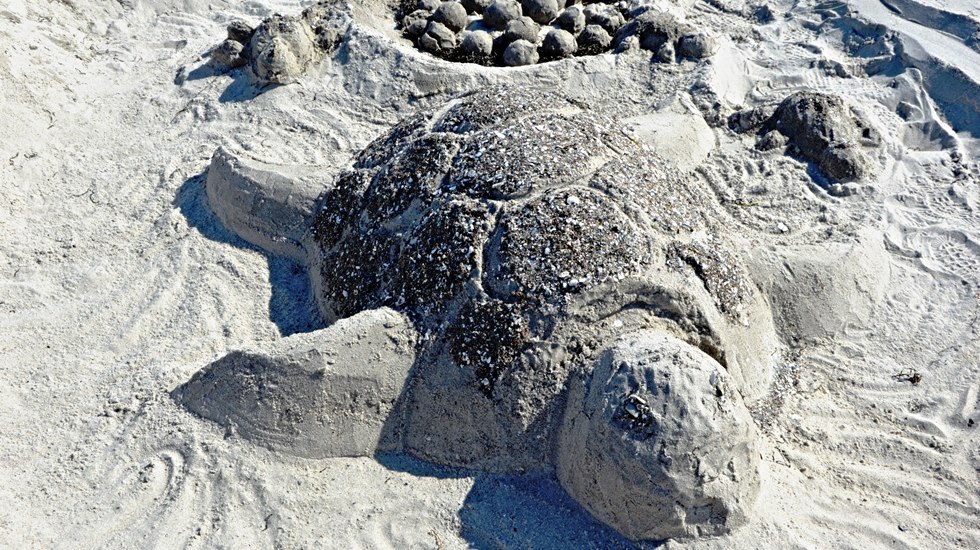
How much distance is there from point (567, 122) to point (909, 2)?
491cm

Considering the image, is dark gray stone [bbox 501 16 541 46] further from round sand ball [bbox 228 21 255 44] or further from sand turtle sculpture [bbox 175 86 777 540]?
sand turtle sculpture [bbox 175 86 777 540]

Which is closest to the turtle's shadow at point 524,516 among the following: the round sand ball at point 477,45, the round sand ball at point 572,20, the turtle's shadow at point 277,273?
the turtle's shadow at point 277,273

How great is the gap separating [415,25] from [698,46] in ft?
8.61

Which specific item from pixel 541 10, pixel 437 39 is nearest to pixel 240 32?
pixel 437 39

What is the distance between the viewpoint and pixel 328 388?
3438 millimetres

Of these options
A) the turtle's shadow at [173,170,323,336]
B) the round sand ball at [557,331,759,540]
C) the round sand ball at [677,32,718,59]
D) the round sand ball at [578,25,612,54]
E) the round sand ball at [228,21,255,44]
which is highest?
the round sand ball at [677,32,718,59]

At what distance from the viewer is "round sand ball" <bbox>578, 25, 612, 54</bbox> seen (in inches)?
257

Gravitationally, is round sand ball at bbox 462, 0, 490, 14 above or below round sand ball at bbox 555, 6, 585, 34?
below

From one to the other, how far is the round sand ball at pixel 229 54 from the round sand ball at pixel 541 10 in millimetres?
2727

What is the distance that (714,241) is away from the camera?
12.4 feet

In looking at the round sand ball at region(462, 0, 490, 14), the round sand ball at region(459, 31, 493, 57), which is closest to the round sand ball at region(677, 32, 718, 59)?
the round sand ball at region(459, 31, 493, 57)

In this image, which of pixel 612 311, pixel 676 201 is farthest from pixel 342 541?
pixel 676 201

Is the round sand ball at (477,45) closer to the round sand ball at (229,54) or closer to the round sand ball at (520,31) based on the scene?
the round sand ball at (520,31)

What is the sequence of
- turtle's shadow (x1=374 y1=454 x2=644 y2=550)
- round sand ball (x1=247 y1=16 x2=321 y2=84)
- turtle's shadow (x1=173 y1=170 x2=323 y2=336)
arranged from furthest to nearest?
round sand ball (x1=247 y1=16 x2=321 y2=84) → turtle's shadow (x1=173 y1=170 x2=323 y2=336) → turtle's shadow (x1=374 y1=454 x2=644 y2=550)
